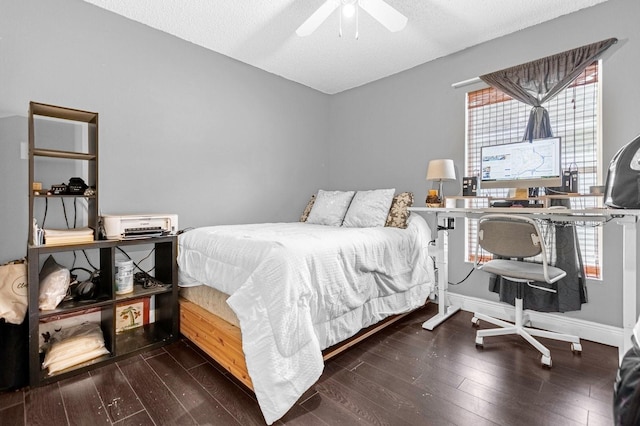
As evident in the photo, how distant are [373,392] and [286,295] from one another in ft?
2.36

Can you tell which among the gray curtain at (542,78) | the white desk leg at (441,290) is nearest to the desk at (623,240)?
the white desk leg at (441,290)

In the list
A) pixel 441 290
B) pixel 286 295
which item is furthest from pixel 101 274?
pixel 441 290

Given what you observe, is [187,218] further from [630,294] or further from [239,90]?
[630,294]

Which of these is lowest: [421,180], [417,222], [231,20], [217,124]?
[417,222]

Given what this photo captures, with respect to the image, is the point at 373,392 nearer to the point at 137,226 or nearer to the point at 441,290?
the point at 441,290

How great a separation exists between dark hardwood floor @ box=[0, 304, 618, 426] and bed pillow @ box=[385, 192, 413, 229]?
1.02 m

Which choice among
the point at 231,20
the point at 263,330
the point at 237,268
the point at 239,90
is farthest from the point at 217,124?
the point at 263,330

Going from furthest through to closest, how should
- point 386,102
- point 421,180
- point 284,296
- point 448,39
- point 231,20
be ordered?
point 386,102, point 421,180, point 448,39, point 231,20, point 284,296

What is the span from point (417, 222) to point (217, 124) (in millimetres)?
2087

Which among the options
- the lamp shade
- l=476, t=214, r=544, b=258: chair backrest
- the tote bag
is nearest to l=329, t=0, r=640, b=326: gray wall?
the lamp shade

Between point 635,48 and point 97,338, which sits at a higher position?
point 635,48

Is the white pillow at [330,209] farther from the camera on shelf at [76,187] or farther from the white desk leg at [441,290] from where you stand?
the camera on shelf at [76,187]

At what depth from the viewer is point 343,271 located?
187cm

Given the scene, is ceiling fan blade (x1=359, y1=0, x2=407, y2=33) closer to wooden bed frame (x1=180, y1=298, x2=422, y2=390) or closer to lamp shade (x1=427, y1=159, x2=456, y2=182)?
lamp shade (x1=427, y1=159, x2=456, y2=182)
